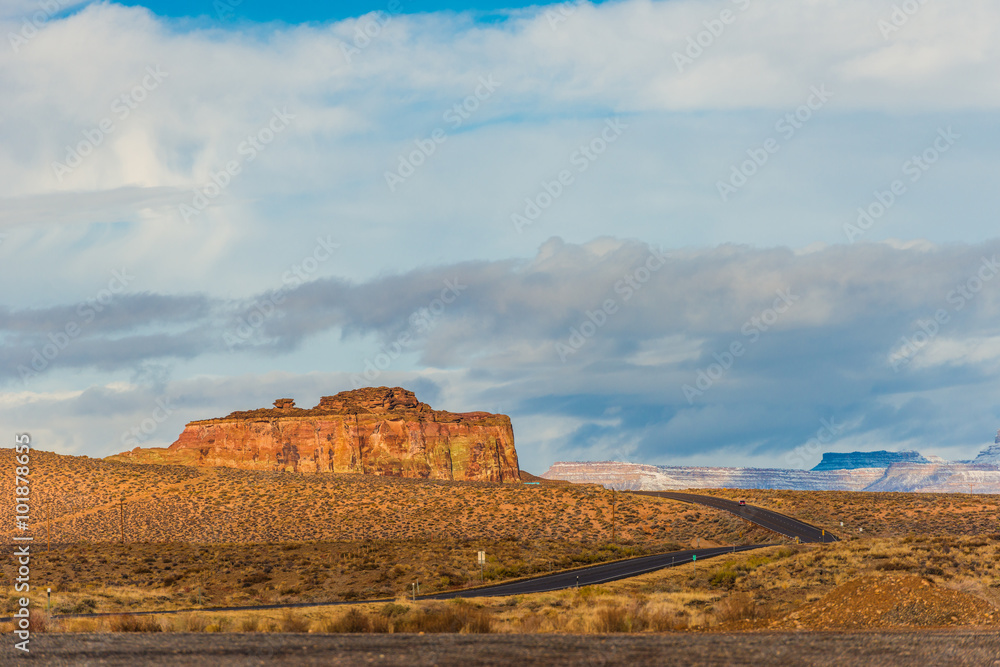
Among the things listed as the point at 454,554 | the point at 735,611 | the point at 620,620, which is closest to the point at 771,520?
the point at 454,554

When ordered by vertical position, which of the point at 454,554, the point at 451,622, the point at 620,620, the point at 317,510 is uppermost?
the point at 317,510

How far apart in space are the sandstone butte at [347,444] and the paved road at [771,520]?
6947cm

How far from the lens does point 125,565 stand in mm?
64312

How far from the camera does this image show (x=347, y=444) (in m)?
177

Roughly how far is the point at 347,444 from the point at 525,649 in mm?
162185

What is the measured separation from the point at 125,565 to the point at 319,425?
116 meters

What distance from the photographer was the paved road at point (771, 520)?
80.9 m

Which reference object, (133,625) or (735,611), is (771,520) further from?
(133,625)

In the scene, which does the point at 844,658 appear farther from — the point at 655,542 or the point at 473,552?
the point at 655,542

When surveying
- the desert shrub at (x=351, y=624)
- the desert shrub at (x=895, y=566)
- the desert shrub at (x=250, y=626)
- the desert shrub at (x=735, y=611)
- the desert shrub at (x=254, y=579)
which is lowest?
the desert shrub at (x=735, y=611)

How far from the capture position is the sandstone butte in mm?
176125

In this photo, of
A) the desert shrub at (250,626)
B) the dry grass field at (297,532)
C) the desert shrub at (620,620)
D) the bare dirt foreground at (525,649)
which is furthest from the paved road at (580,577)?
the bare dirt foreground at (525,649)

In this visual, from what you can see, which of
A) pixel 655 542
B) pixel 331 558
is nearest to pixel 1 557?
pixel 331 558

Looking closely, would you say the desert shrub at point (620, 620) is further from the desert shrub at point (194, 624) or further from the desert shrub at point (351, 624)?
the desert shrub at point (194, 624)
